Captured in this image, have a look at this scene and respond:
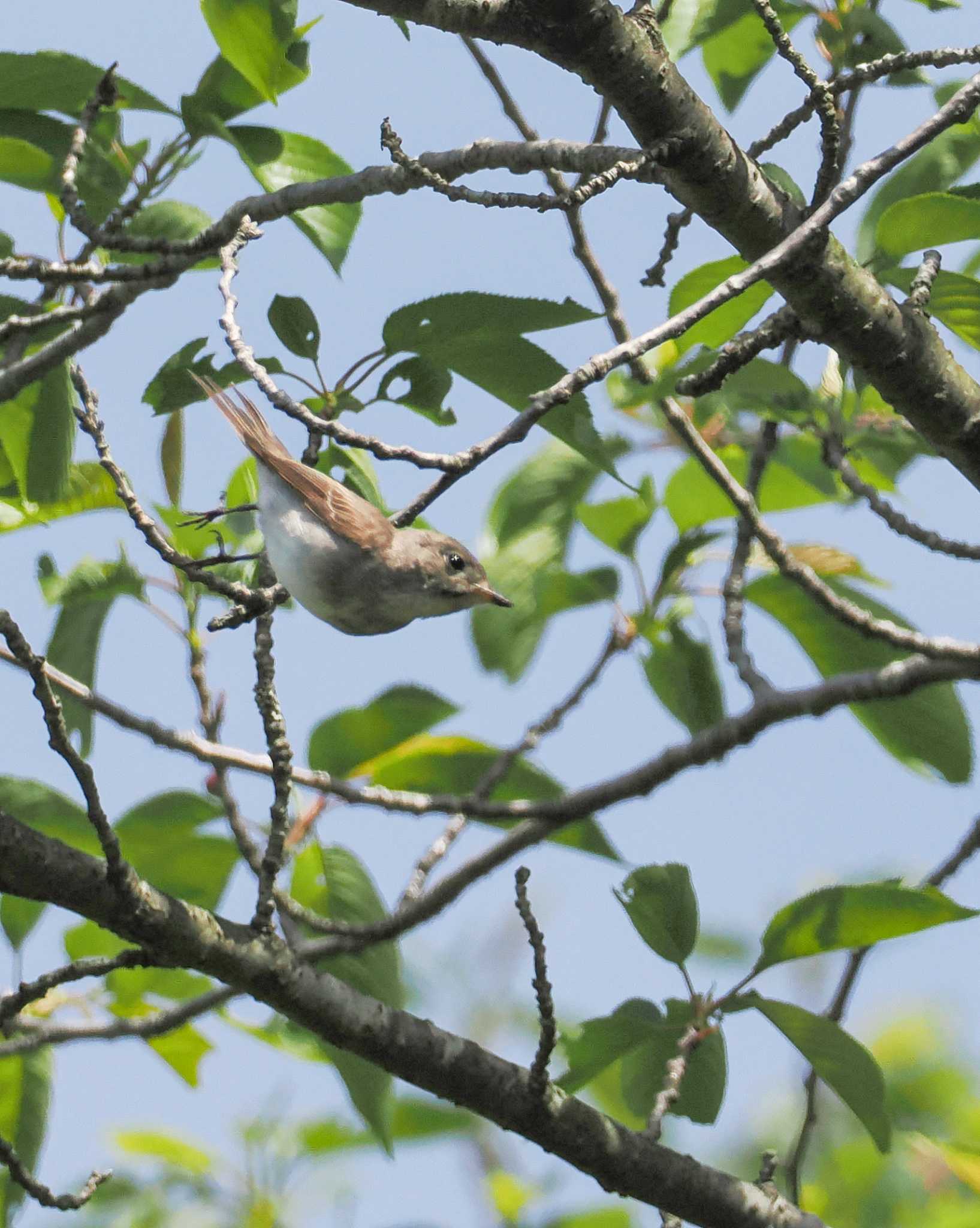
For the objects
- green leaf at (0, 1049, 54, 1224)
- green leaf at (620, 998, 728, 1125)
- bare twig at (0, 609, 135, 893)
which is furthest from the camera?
green leaf at (0, 1049, 54, 1224)

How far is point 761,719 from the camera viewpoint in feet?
8.21

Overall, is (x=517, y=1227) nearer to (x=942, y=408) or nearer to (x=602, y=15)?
(x=942, y=408)

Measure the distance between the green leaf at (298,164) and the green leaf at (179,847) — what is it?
152 centimetres

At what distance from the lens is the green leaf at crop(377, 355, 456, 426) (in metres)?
3.26

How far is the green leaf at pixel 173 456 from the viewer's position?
12.4ft

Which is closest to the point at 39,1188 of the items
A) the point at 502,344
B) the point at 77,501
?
the point at 77,501

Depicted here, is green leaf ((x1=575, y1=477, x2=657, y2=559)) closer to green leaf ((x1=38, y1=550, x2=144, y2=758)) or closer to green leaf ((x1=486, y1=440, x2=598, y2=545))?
green leaf ((x1=486, y1=440, x2=598, y2=545))

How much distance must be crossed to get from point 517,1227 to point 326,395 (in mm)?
2472

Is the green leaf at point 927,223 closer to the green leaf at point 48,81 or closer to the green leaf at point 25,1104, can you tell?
the green leaf at point 48,81

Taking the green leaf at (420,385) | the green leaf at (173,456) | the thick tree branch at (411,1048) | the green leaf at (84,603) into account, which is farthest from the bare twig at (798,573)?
the green leaf at (84,603)

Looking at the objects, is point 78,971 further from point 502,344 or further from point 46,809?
point 502,344

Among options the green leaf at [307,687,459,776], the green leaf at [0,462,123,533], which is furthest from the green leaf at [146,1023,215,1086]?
the green leaf at [0,462,123,533]

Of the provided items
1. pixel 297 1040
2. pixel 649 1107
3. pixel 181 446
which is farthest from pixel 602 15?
pixel 297 1040

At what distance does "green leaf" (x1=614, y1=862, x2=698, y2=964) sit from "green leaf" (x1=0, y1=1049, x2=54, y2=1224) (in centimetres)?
158
